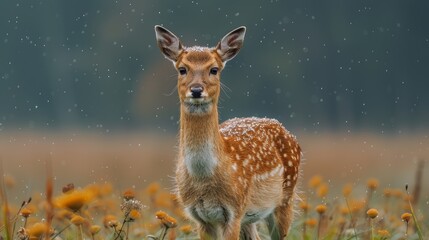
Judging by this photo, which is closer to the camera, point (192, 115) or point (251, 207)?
point (192, 115)

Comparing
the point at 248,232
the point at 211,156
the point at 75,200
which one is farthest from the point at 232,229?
the point at 75,200

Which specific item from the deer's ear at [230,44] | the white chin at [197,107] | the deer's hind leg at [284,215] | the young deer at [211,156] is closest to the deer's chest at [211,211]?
the young deer at [211,156]

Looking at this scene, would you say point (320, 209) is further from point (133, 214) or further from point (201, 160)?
point (133, 214)

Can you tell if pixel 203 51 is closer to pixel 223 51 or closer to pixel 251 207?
pixel 223 51

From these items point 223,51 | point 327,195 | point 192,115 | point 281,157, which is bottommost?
point 327,195

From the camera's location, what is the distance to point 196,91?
191 inches

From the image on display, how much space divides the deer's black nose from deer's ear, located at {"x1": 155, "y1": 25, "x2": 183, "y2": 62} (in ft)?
1.90

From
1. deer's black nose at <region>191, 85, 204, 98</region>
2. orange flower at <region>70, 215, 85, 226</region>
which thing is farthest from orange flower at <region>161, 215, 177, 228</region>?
deer's black nose at <region>191, 85, 204, 98</region>

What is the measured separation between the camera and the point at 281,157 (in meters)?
6.58

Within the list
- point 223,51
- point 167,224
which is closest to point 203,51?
point 223,51

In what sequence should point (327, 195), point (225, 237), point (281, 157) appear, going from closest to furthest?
1. point (225, 237)
2. point (281, 157)
3. point (327, 195)

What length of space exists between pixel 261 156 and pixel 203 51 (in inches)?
44.2

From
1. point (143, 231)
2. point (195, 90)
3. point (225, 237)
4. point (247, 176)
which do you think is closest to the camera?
point (195, 90)

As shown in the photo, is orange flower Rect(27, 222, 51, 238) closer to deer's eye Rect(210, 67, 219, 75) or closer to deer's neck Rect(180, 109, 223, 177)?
deer's neck Rect(180, 109, 223, 177)
